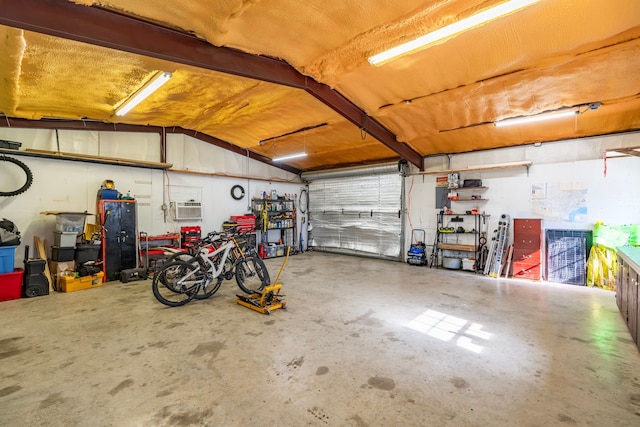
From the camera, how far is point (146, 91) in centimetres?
407

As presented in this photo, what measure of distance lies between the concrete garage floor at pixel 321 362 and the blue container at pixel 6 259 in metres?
0.53

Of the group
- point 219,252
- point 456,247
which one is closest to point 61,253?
point 219,252

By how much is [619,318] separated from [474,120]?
139 inches

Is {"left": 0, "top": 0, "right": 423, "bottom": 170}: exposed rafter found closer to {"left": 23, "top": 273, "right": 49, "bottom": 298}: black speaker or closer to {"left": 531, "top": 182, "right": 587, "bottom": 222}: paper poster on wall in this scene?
{"left": 23, "top": 273, "right": 49, "bottom": 298}: black speaker

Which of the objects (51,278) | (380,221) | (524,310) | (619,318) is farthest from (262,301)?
(380,221)

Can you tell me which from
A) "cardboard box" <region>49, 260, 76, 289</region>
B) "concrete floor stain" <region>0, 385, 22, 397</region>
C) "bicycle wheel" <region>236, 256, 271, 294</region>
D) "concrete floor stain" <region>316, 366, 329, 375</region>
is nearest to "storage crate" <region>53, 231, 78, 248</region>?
"cardboard box" <region>49, 260, 76, 289</region>

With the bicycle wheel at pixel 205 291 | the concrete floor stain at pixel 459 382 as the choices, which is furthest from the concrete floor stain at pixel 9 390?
the concrete floor stain at pixel 459 382

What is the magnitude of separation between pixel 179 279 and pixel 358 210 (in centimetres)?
573

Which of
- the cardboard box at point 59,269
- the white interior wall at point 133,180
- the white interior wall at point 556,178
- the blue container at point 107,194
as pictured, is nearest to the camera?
the cardboard box at point 59,269

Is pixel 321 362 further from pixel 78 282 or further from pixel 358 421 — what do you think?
pixel 78 282

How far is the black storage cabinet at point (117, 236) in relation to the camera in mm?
5484

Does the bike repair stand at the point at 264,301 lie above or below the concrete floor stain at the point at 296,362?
above

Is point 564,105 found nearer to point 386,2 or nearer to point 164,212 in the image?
point 386,2

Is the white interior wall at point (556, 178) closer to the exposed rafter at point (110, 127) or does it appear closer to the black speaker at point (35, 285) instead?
the exposed rafter at point (110, 127)
